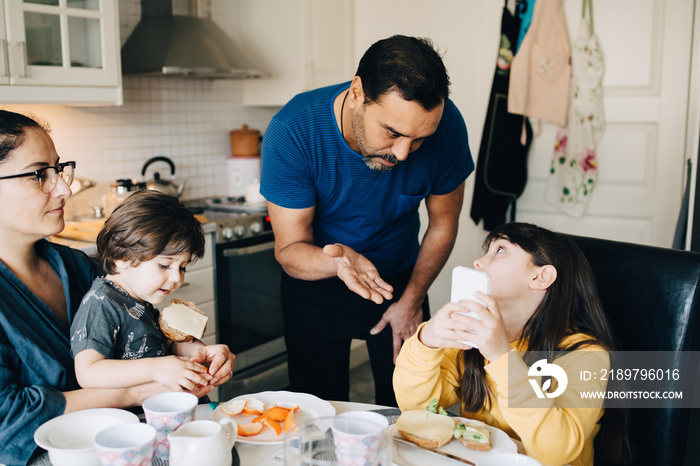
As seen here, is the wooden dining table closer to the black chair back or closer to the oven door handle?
the black chair back

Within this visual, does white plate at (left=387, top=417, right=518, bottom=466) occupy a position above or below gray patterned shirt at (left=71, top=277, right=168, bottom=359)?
below

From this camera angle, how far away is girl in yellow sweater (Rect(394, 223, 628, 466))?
116 centimetres

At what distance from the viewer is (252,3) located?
3449 millimetres

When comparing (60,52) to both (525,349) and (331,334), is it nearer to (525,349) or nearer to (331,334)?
(331,334)

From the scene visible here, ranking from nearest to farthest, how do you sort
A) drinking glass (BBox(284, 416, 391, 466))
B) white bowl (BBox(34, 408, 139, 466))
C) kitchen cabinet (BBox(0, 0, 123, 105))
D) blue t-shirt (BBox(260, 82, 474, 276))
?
drinking glass (BBox(284, 416, 391, 466)) < white bowl (BBox(34, 408, 139, 466)) < blue t-shirt (BBox(260, 82, 474, 276)) < kitchen cabinet (BBox(0, 0, 123, 105))

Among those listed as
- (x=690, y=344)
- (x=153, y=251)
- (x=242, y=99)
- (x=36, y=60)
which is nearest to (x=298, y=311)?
(x=153, y=251)

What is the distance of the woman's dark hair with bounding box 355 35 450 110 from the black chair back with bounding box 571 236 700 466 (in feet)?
1.88

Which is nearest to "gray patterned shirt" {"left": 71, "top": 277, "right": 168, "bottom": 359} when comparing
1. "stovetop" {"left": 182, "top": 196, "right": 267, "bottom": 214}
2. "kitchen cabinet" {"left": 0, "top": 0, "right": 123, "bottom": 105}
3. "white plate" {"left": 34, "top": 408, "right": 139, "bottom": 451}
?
"white plate" {"left": 34, "top": 408, "right": 139, "bottom": 451}

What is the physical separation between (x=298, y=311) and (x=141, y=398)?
89 cm

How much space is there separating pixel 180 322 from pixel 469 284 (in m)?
0.69

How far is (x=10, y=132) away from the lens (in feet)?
4.13

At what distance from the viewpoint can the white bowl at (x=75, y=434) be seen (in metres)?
0.94

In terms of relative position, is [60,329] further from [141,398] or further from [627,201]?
[627,201]

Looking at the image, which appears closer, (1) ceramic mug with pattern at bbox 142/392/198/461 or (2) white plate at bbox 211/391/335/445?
(1) ceramic mug with pattern at bbox 142/392/198/461
